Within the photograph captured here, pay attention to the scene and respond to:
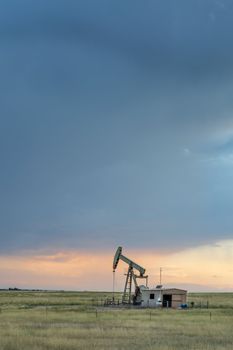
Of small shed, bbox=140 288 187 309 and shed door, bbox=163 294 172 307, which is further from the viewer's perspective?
shed door, bbox=163 294 172 307

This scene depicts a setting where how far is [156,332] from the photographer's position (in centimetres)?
2759

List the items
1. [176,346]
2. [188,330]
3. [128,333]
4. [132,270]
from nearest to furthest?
[176,346]
[128,333]
[188,330]
[132,270]

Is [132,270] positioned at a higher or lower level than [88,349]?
higher

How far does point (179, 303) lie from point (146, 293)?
416cm

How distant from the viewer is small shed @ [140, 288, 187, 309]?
65062mm

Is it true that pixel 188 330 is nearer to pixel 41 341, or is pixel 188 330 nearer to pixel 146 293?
pixel 41 341

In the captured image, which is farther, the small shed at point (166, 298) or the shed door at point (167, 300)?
the shed door at point (167, 300)

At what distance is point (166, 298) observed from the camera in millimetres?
65750

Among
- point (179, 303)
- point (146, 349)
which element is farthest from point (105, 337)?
point (179, 303)

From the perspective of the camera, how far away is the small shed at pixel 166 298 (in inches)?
2562

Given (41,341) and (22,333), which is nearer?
(41,341)

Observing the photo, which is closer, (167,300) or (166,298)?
(167,300)

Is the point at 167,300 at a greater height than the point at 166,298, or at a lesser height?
lesser

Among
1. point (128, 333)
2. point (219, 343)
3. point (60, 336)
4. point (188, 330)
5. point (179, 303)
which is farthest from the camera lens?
point (179, 303)
